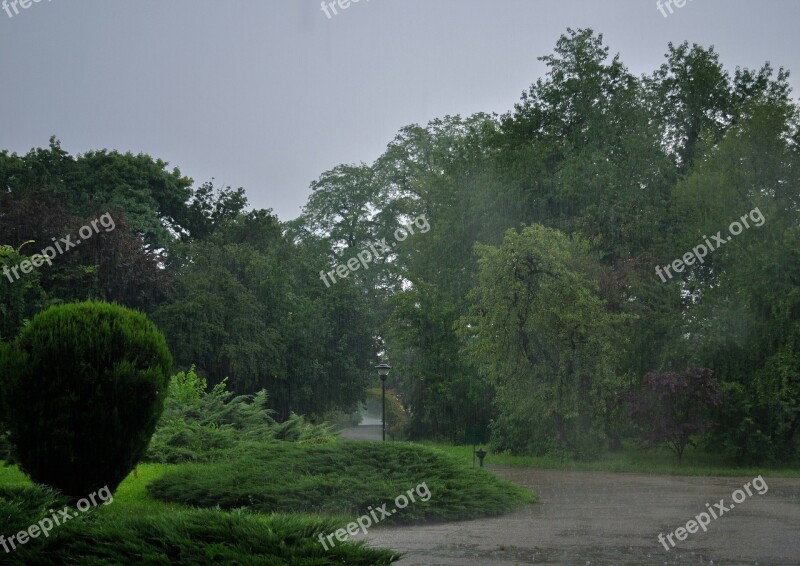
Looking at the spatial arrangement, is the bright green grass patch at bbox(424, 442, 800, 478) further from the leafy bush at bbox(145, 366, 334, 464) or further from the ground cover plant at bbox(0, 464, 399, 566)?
the ground cover plant at bbox(0, 464, 399, 566)

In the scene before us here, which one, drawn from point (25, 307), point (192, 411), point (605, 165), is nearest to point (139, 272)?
point (25, 307)

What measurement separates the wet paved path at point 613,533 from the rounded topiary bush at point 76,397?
144 inches

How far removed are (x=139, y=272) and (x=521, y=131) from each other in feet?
58.5

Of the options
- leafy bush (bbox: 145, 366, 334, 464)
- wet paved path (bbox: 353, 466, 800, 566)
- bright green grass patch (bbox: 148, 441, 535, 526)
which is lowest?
wet paved path (bbox: 353, 466, 800, 566)

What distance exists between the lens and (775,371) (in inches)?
993

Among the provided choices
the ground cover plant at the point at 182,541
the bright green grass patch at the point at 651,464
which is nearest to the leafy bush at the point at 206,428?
the bright green grass patch at the point at 651,464

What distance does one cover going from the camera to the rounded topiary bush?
1155 cm

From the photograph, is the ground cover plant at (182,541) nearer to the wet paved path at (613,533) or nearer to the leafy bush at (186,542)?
the leafy bush at (186,542)

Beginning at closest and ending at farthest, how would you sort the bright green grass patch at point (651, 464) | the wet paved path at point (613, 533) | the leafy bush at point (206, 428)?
the wet paved path at point (613, 533) → the leafy bush at point (206, 428) → the bright green grass patch at point (651, 464)

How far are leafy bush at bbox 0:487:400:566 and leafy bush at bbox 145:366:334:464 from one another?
33.0 feet

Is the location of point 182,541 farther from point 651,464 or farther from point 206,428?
point 651,464

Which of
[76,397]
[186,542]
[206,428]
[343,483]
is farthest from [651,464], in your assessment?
[186,542]

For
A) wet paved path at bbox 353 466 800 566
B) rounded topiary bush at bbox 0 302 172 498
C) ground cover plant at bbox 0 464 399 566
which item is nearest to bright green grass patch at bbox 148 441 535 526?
wet paved path at bbox 353 466 800 566

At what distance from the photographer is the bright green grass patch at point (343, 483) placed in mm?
14102
